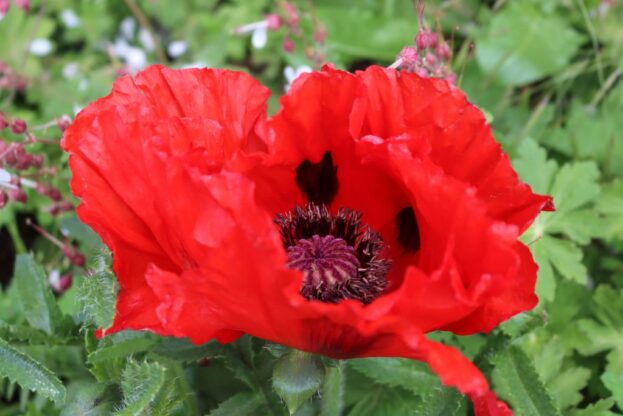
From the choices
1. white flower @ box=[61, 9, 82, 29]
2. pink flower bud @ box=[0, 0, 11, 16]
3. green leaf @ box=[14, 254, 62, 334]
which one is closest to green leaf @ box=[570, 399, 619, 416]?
green leaf @ box=[14, 254, 62, 334]

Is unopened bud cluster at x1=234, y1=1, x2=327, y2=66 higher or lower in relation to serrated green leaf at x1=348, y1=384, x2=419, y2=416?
higher

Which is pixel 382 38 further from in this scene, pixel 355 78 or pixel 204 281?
pixel 204 281

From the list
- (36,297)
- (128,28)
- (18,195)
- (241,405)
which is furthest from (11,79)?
(241,405)

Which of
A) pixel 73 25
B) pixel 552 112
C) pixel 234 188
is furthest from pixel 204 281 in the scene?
pixel 73 25

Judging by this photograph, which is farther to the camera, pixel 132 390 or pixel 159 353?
pixel 159 353

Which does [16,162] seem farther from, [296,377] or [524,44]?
[524,44]

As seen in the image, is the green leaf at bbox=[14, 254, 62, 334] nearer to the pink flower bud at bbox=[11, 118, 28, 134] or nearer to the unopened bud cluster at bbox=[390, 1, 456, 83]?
the pink flower bud at bbox=[11, 118, 28, 134]
